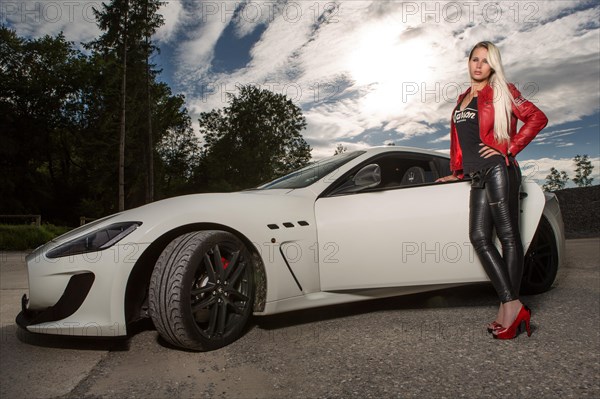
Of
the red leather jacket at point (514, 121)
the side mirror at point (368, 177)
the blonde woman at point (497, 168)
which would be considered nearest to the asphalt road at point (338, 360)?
the blonde woman at point (497, 168)

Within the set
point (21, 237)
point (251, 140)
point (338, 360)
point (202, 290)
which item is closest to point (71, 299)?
point (202, 290)

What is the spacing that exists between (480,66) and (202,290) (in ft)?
7.07

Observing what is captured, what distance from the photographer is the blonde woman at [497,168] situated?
8.61 feet

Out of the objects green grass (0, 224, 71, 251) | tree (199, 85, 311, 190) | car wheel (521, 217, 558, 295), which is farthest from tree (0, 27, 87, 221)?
car wheel (521, 217, 558, 295)

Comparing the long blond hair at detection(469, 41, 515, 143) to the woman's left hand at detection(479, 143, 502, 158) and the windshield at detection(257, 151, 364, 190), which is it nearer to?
the woman's left hand at detection(479, 143, 502, 158)

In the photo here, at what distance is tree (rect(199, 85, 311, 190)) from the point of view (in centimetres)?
3603

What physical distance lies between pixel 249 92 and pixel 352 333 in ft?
128

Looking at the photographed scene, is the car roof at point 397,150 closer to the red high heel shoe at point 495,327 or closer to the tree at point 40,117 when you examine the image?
the red high heel shoe at point 495,327

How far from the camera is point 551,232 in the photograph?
3746 millimetres

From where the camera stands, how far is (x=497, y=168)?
268 centimetres

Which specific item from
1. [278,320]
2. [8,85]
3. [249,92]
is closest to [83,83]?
[8,85]

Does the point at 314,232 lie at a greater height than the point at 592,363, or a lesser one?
greater

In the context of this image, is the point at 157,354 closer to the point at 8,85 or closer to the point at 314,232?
the point at 314,232

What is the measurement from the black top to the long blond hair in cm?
13
